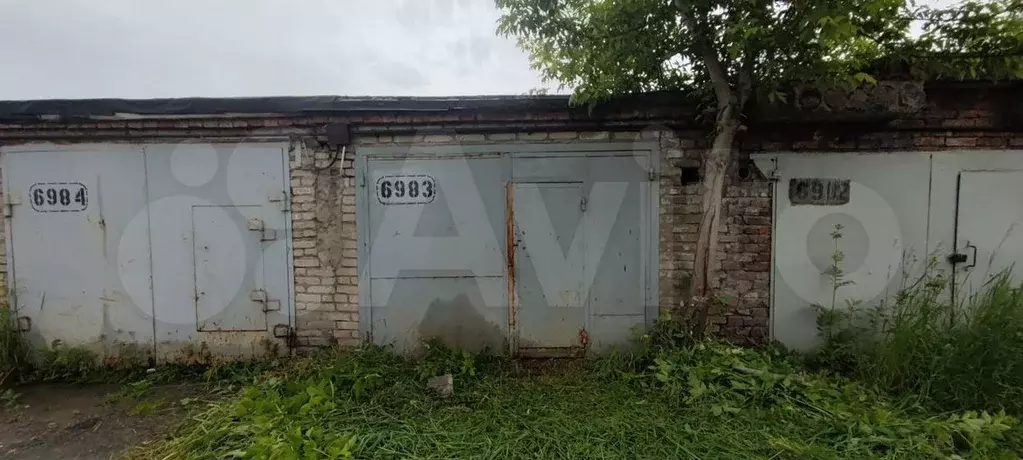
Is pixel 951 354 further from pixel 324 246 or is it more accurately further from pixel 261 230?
pixel 261 230

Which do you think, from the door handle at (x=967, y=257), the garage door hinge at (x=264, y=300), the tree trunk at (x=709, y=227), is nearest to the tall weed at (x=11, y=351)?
the garage door hinge at (x=264, y=300)

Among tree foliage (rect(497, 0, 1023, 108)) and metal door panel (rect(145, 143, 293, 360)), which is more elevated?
tree foliage (rect(497, 0, 1023, 108))

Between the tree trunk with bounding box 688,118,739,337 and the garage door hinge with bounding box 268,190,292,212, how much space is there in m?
3.64

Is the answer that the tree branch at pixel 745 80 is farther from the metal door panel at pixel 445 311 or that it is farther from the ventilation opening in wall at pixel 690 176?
the metal door panel at pixel 445 311

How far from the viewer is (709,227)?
149 inches

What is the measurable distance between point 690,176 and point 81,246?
559 centimetres

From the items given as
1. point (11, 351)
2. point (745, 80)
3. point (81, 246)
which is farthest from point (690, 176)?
point (11, 351)

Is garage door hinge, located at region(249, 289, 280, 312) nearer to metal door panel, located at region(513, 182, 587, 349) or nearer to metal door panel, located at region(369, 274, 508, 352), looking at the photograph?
metal door panel, located at region(369, 274, 508, 352)

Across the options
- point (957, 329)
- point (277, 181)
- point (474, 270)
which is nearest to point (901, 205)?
point (957, 329)

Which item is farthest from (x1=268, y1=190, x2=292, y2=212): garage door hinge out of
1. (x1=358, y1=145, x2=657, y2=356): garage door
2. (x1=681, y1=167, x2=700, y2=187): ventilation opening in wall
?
(x1=681, y1=167, x2=700, y2=187): ventilation opening in wall

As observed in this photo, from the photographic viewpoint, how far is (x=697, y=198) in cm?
418

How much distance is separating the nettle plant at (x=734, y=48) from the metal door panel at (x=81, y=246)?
150 inches

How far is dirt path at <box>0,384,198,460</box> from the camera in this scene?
10.2 feet

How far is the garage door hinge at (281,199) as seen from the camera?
4.24 m
